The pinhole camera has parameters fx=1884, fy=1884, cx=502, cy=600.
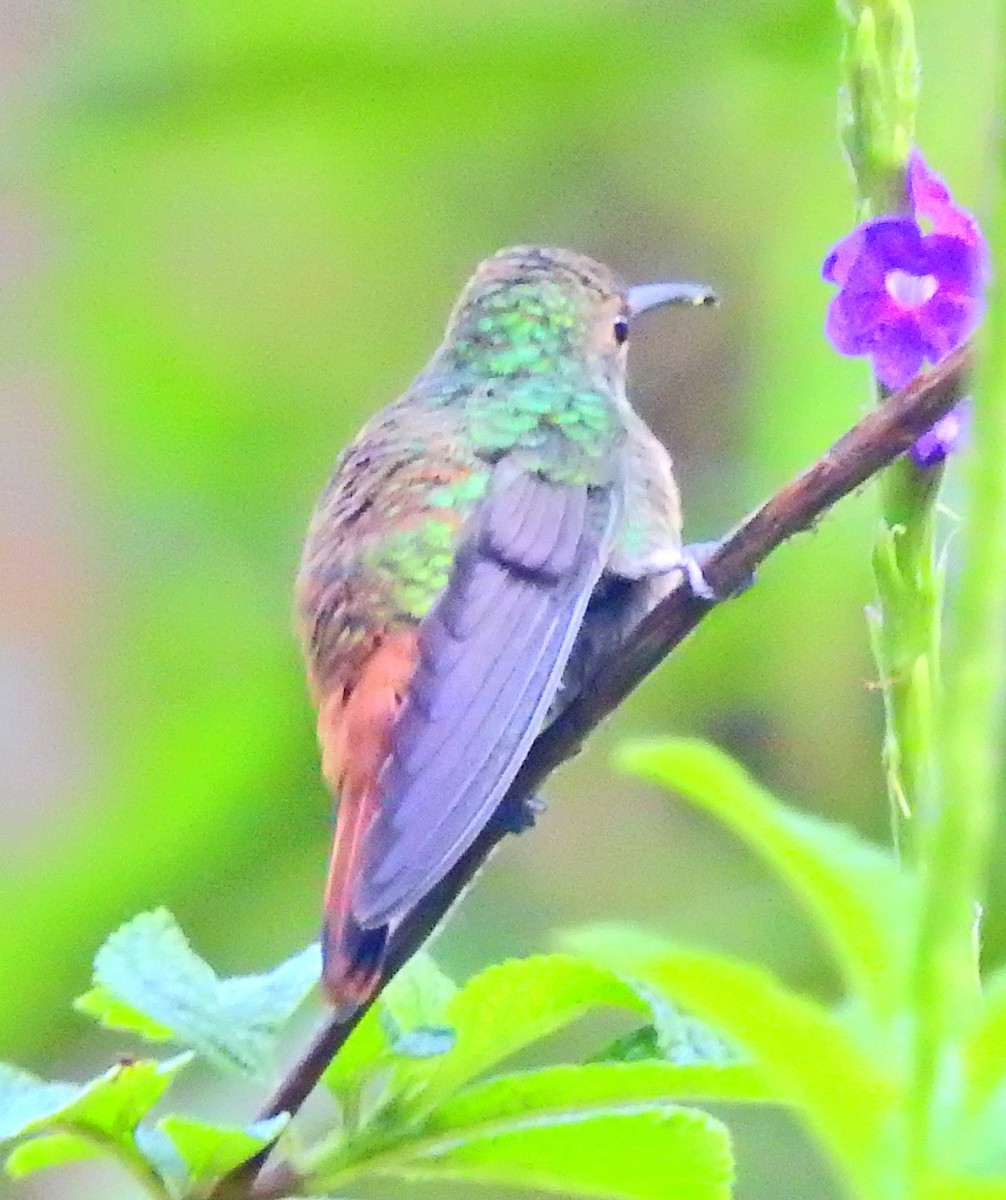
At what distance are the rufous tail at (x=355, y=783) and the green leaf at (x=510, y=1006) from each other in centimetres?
4

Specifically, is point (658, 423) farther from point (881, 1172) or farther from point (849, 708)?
point (881, 1172)

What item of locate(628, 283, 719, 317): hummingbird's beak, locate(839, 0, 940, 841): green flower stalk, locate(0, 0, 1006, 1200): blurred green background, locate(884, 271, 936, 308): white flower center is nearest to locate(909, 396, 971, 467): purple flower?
locate(839, 0, 940, 841): green flower stalk

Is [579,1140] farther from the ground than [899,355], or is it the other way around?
[899,355]

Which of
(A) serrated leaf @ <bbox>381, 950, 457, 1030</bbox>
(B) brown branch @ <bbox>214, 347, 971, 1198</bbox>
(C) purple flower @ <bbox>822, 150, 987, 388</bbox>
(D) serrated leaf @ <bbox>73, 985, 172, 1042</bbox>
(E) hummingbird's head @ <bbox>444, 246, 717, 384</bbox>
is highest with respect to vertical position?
(E) hummingbird's head @ <bbox>444, 246, 717, 384</bbox>

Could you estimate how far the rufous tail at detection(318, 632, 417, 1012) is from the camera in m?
0.83

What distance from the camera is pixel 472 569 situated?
1.55 metres

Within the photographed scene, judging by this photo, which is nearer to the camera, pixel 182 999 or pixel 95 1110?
pixel 95 1110

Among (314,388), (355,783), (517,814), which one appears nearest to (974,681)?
(517,814)

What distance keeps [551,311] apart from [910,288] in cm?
121

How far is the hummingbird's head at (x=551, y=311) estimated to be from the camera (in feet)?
6.84

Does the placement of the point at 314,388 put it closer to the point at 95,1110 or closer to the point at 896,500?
the point at 896,500

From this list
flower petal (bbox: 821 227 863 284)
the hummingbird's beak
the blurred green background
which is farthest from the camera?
the blurred green background

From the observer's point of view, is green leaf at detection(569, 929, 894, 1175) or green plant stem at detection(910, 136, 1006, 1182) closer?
green plant stem at detection(910, 136, 1006, 1182)

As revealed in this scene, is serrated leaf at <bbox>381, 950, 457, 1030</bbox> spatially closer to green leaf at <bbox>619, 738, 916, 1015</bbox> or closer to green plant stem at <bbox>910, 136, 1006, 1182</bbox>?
green leaf at <bbox>619, 738, 916, 1015</bbox>
